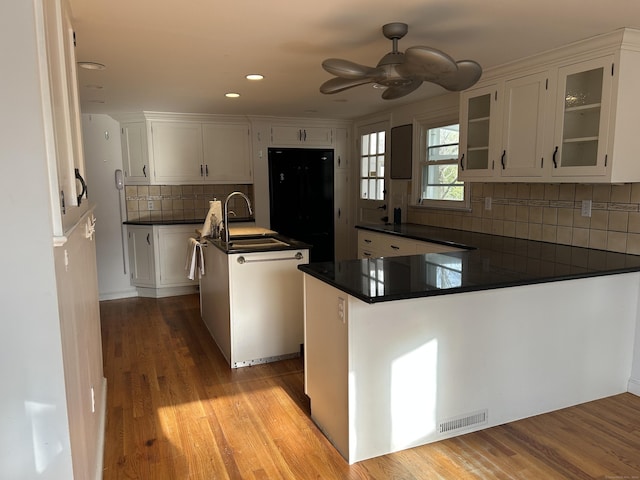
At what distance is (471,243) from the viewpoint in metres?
3.47

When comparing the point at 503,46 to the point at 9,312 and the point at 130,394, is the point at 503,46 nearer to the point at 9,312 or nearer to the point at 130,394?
the point at 9,312

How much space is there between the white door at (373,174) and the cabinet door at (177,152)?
2.03m

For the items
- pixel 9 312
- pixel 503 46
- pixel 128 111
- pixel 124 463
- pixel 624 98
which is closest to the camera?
pixel 9 312

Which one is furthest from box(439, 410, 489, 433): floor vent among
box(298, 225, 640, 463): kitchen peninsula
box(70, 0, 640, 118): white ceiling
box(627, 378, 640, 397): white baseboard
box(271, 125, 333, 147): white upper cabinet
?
box(271, 125, 333, 147): white upper cabinet

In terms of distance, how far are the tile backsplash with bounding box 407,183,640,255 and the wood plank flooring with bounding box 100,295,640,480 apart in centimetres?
102

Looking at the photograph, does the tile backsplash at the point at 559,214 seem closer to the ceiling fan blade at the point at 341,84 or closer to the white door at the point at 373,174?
the white door at the point at 373,174

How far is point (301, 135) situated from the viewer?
5949mm

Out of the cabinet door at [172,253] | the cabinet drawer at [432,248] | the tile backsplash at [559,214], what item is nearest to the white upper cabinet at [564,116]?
the tile backsplash at [559,214]

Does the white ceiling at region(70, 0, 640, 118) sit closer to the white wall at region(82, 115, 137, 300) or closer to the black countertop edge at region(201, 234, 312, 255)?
the black countertop edge at region(201, 234, 312, 255)

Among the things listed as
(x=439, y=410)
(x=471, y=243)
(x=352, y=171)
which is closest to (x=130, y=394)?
(x=439, y=410)

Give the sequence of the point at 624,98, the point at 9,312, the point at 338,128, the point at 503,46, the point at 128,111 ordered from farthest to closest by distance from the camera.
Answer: the point at 338,128
the point at 128,111
the point at 503,46
the point at 624,98
the point at 9,312

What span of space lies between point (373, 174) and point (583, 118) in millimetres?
3034

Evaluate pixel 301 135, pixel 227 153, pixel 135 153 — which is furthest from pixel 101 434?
pixel 301 135

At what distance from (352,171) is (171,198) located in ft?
7.79
